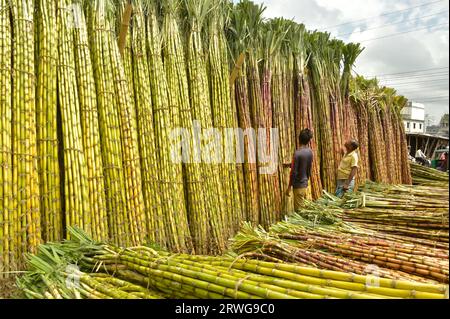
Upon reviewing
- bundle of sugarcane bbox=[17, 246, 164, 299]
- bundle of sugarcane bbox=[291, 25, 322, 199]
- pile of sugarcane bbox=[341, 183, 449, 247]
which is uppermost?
bundle of sugarcane bbox=[291, 25, 322, 199]

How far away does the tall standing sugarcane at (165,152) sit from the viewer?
4.05 meters

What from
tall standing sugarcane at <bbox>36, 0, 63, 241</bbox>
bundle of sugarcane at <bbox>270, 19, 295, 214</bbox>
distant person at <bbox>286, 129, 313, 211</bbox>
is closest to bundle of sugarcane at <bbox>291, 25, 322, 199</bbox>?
bundle of sugarcane at <bbox>270, 19, 295, 214</bbox>

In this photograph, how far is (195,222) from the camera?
14.2ft

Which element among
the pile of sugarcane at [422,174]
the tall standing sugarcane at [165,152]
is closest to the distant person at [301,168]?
the tall standing sugarcane at [165,152]

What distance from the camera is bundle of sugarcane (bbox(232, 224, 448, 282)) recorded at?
230cm

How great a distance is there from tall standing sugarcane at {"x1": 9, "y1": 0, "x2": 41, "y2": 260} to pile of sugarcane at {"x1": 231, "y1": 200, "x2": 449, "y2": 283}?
1.79 metres

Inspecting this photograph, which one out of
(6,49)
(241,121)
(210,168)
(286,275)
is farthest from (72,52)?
(286,275)

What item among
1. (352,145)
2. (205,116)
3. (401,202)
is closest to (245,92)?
(205,116)

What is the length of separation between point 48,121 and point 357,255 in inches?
113

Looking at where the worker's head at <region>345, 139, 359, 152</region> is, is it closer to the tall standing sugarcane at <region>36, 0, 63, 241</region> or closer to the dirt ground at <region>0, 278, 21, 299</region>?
the tall standing sugarcane at <region>36, 0, 63, 241</region>

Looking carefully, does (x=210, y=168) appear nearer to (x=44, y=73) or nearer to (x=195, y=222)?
(x=195, y=222)

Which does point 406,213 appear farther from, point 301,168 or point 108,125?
point 108,125

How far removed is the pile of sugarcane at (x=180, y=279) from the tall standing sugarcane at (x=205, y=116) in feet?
5.78
